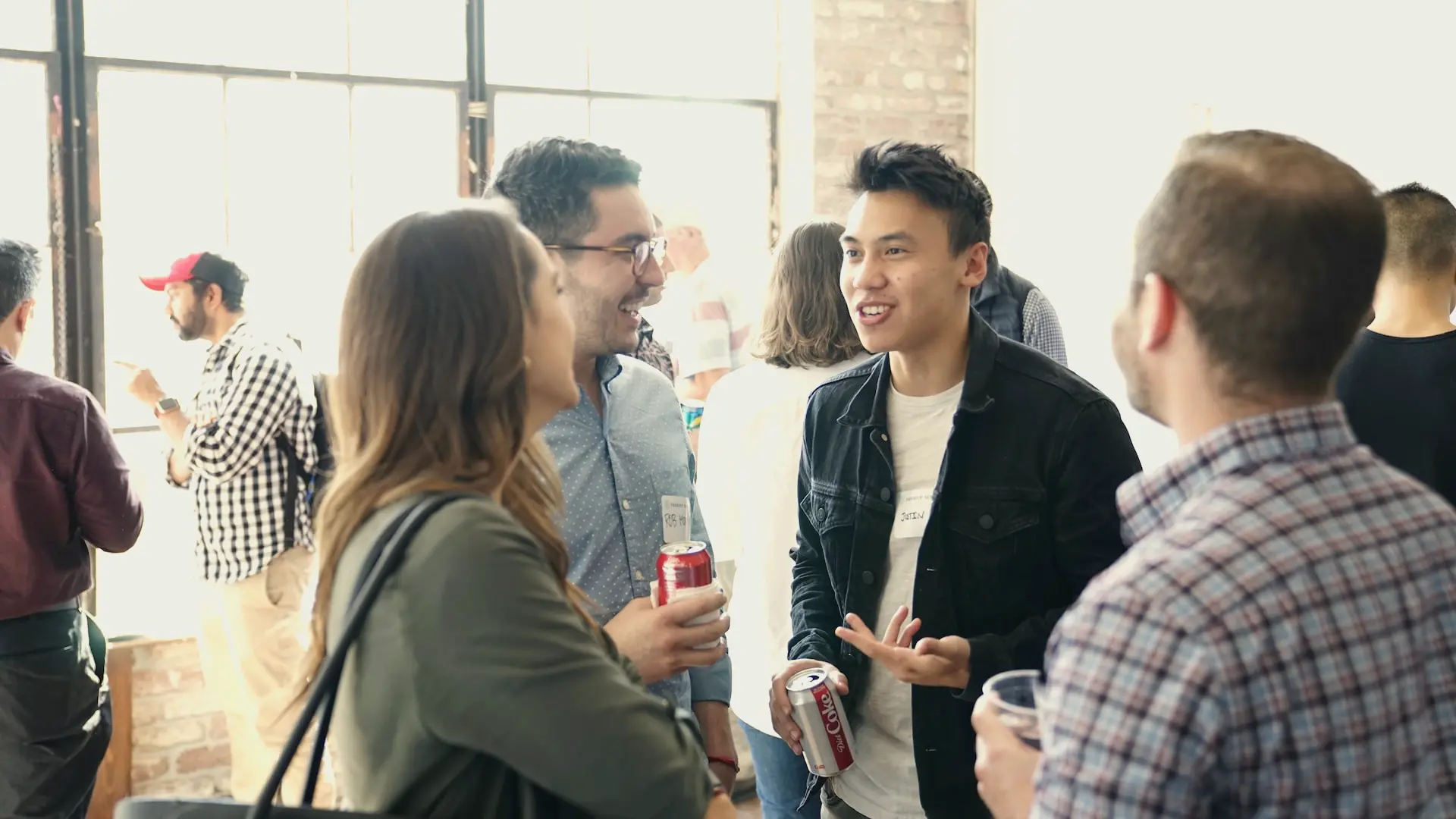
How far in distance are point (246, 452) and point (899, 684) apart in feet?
8.23

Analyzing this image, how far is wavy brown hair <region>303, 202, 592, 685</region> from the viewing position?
1.19m

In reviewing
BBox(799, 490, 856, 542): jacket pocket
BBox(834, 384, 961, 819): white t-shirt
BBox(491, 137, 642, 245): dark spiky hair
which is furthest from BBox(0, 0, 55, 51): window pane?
BBox(834, 384, 961, 819): white t-shirt

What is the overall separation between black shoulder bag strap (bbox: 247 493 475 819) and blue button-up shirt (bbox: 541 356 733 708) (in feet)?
2.63

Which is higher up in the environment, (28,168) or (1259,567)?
(28,168)

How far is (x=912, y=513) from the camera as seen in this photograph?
6.57 ft

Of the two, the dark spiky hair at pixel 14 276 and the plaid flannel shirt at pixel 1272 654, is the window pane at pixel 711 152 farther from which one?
the plaid flannel shirt at pixel 1272 654

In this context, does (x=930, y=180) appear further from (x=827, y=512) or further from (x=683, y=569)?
(x=683, y=569)

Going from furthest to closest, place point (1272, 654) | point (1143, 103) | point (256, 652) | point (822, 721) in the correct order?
point (1143, 103) < point (256, 652) < point (822, 721) < point (1272, 654)

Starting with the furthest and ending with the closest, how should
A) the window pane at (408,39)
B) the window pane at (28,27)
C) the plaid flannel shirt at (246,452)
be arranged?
the window pane at (408,39) < the window pane at (28,27) < the plaid flannel shirt at (246,452)

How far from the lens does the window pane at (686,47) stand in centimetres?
500

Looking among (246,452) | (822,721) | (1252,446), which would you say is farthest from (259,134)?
(1252,446)

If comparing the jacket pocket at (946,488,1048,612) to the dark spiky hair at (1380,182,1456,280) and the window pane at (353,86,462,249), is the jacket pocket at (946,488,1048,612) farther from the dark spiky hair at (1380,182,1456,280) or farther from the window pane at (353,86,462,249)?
the window pane at (353,86,462,249)

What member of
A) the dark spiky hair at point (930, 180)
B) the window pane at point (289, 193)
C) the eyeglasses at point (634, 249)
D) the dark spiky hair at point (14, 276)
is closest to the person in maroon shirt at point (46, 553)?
the dark spiky hair at point (14, 276)

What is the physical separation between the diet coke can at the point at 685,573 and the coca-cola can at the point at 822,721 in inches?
12.8
